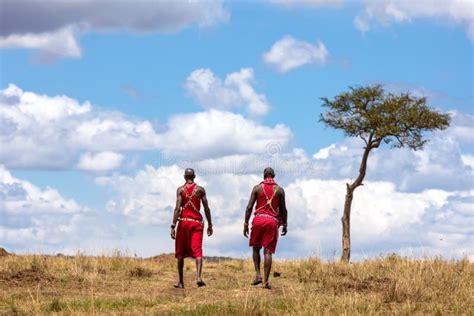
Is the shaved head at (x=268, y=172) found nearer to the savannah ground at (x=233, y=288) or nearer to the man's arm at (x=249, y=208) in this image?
the man's arm at (x=249, y=208)

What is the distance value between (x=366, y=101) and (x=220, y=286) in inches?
759

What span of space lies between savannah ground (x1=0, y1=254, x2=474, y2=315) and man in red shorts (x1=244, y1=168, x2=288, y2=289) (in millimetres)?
953

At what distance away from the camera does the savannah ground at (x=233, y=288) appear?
46.4ft

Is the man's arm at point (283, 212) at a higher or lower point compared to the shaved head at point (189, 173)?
lower

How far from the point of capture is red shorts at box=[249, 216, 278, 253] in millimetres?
17672

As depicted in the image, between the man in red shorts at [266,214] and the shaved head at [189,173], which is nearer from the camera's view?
the man in red shorts at [266,214]

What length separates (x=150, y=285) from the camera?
Result: 64.1ft

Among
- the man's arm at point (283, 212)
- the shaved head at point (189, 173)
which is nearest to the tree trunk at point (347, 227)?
the man's arm at point (283, 212)

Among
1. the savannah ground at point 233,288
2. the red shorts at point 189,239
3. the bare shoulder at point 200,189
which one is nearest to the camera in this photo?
the savannah ground at point 233,288

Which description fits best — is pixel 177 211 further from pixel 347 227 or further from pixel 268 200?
pixel 347 227

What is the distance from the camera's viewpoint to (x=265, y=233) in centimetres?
1772

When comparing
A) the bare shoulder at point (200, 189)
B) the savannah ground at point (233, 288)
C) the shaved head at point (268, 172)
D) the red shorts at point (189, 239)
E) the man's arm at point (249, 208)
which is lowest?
the savannah ground at point (233, 288)

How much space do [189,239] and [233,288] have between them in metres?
1.50

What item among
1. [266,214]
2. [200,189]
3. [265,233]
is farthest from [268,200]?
[200,189]
